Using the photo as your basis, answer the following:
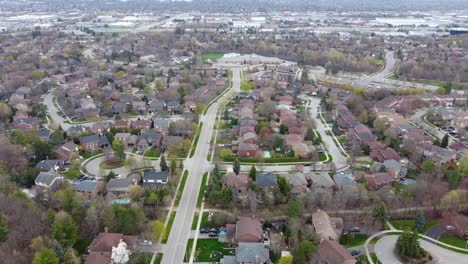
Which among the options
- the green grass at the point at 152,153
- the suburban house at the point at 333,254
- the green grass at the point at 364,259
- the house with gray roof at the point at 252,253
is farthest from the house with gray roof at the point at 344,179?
the green grass at the point at 152,153

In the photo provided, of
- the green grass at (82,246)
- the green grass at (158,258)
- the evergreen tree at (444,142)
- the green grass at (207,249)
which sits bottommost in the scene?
the green grass at (82,246)

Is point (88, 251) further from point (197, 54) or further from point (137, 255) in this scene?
point (197, 54)

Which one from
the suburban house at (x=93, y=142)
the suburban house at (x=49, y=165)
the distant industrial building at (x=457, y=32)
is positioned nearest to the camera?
the suburban house at (x=49, y=165)

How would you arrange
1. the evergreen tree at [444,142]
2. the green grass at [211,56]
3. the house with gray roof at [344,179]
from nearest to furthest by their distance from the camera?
the house with gray roof at [344,179] → the evergreen tree at [444,142] → the green grass at [211,56]

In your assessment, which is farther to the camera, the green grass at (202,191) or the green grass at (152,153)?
the green grass at (152,153)

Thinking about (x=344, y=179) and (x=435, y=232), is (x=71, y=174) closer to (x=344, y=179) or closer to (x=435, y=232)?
(x=344, y=179)

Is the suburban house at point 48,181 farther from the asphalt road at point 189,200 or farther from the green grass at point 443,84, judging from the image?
the green grass at point 443,84

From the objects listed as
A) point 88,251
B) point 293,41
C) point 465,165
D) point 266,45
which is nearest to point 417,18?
point 293,41

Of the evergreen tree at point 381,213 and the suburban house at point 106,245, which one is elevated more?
the evergreen tree at point 381,213
